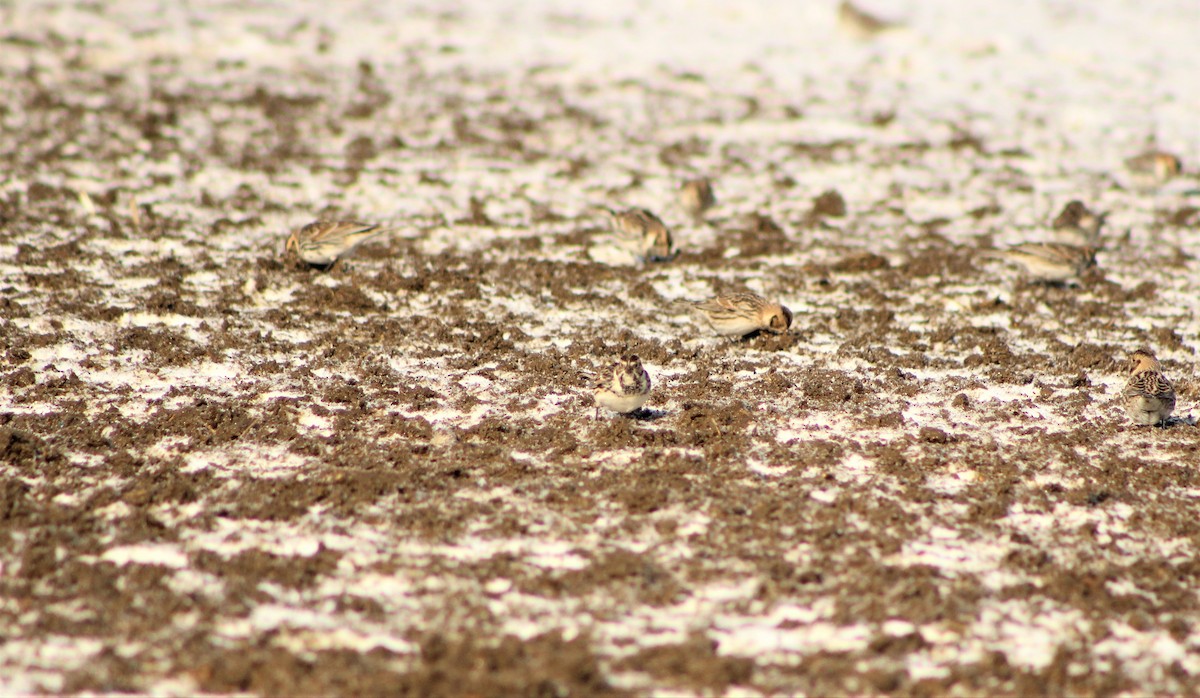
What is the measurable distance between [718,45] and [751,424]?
12.1 meters

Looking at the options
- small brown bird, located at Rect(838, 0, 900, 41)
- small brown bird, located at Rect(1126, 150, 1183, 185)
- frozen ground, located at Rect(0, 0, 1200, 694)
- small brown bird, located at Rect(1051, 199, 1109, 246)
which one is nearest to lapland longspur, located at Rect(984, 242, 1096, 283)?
frozen ground, located at Rect(0, 0, 1200, 694)

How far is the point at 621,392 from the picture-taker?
632cm

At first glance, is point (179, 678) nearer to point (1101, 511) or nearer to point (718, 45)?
point (1101, 511)

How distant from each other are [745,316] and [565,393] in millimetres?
1586

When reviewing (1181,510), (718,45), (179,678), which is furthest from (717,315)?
A: (718,45)

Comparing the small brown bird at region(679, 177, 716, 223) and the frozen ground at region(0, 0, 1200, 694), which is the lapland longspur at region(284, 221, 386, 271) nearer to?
the frozen ground at region(0, 0, 1200, 694)

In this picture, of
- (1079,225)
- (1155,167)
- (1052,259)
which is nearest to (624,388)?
(1052,259)

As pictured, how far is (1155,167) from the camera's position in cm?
1188

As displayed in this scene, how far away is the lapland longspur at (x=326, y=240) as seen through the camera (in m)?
8.81

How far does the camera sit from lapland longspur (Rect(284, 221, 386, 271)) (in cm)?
881

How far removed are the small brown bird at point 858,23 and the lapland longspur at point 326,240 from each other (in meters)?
11.4

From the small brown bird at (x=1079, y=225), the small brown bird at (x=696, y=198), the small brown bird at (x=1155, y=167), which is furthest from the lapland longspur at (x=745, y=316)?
the small brown bird at (x=1155, y=167)

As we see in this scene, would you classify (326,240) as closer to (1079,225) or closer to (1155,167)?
(1079,225)

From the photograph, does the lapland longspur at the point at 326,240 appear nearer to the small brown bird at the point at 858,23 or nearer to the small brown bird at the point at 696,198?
the small brown bird at the point at 696,198
